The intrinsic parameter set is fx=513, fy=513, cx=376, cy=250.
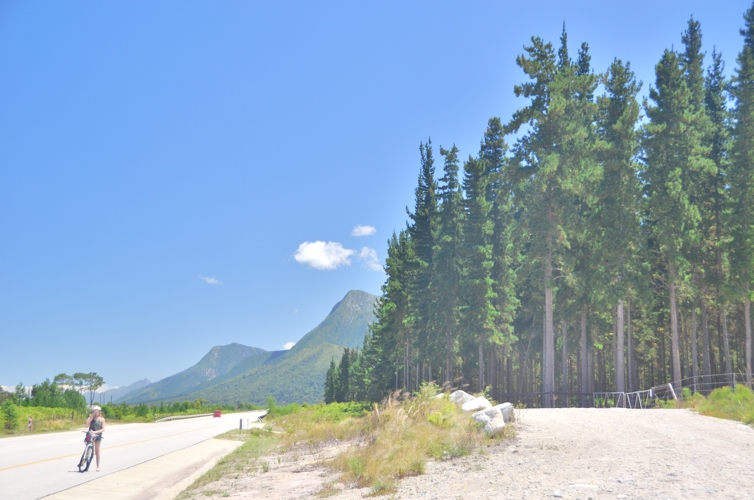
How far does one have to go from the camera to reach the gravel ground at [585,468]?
24.3 ft

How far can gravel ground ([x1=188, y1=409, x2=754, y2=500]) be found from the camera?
739 centimetres

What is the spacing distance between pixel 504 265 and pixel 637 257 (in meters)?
12.4

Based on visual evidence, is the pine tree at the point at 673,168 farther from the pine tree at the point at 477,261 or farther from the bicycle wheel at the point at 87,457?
the bicycle wheel at the point at 87,457

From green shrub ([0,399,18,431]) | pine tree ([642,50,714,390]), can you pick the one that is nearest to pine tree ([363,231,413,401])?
pine tree ([642,50,714,390])

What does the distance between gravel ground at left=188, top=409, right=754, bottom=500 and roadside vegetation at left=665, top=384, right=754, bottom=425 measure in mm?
689

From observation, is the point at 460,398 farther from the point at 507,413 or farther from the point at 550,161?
the point at 550,161

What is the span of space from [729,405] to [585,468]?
10719mm

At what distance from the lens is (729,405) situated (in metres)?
16.1

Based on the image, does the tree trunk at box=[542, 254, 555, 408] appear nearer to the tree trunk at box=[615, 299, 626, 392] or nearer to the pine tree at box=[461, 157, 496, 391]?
the tree trunk at box=[615, 299, 626, 392]

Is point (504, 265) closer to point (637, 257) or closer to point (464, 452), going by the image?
point (637, 257)

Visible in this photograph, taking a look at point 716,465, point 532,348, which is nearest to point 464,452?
point 716,465

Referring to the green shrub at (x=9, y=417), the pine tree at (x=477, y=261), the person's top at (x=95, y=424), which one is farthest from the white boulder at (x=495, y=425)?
the green shrub at (x=9, y=417)

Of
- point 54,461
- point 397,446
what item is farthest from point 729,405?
point 54,461

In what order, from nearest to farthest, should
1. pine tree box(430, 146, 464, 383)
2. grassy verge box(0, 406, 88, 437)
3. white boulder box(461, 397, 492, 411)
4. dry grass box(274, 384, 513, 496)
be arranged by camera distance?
dry grass box(274, 384, 513, 496)
white boulder box(461, 397, 492, 411)
grassy verge box(0, 406, 88, 437)
pine tree box(430, 146, 464, 383)
